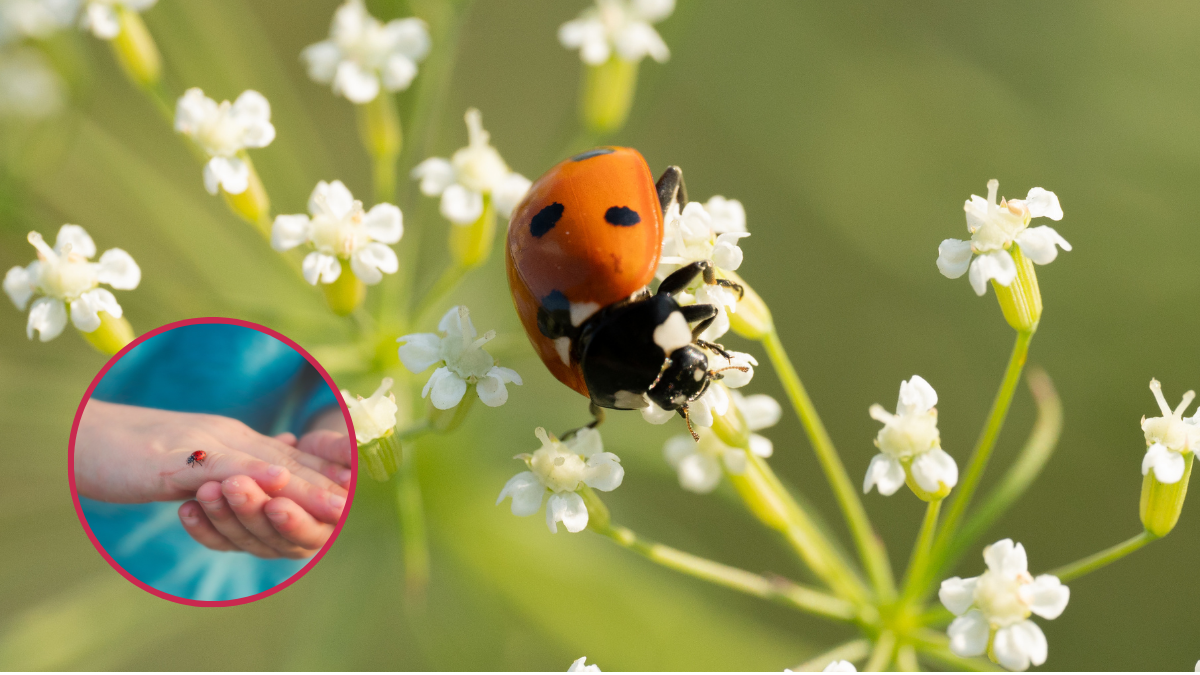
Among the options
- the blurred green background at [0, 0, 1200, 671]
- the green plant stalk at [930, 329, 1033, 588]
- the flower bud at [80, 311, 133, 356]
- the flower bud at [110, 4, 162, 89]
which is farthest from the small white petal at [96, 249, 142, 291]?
the green plant stalk at [930, 329, 1033, 588]

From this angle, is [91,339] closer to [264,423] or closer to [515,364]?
[264,423]

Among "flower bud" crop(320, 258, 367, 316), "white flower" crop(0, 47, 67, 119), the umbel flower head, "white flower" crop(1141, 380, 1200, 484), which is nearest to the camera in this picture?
the umbel flower head

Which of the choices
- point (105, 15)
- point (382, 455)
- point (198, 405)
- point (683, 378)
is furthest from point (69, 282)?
point (683, 378)

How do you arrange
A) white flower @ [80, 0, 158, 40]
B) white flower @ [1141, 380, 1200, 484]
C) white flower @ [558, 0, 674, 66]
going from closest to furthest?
white flower @ [1141, 380, 1200, 484] → white flower @ [80, 0, 158, 40] → white flower @ [558, 0, 674, 66]

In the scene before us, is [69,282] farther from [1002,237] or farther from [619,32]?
[1002,237]

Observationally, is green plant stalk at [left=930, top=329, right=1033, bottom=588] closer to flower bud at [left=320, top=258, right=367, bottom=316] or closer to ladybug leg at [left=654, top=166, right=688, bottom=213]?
ladybug leg at [left=654, top=166, right=688, bottom=213]
